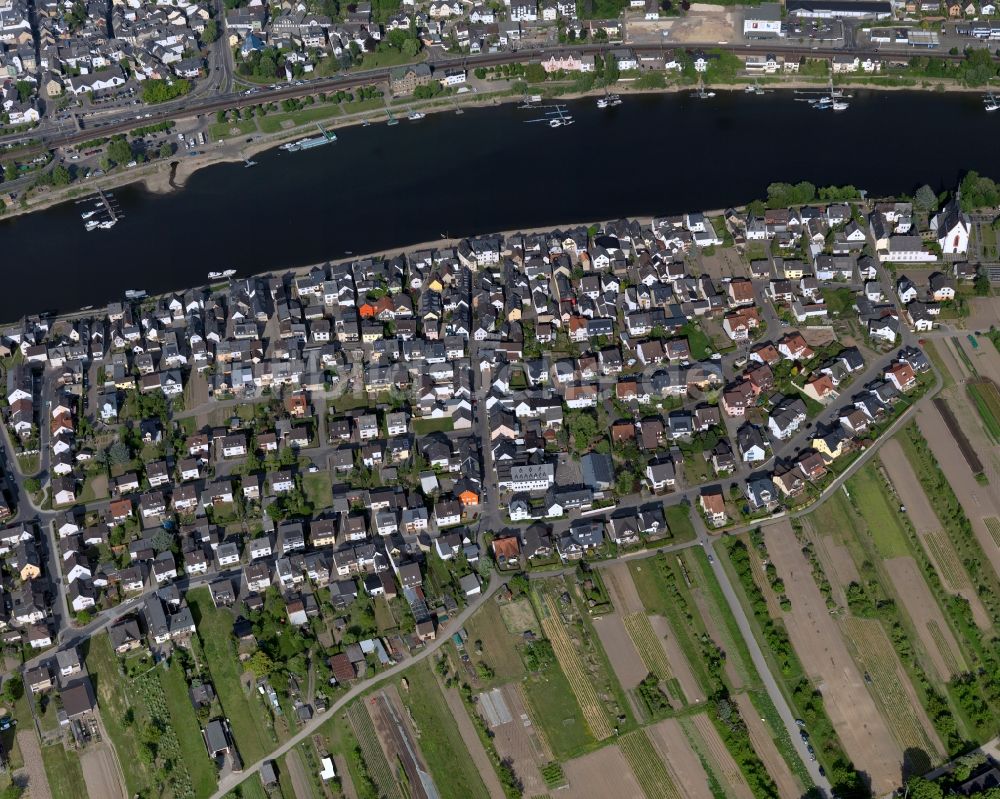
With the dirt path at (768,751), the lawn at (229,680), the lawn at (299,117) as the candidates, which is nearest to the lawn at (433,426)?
the lawn at (229,680)

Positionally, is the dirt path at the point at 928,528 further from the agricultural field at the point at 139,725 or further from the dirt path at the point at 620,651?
the agricultural field at the point at 139,725

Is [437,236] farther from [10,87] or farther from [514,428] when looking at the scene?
[10,87]

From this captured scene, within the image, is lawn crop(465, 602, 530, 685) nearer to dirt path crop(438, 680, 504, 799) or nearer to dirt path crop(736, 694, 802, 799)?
dirt path crop(438, 680, 504, 799)

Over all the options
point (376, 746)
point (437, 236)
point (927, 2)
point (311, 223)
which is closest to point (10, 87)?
point (311, 223)

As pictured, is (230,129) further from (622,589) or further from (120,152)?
(622,589)

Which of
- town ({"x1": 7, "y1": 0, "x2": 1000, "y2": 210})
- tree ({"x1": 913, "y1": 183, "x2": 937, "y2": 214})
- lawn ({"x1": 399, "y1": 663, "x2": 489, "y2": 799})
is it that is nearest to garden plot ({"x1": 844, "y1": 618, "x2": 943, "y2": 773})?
lawn ({"x1": 399, "y1": 663, "x2": 489, "y2": 799})

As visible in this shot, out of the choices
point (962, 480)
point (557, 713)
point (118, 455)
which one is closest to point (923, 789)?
point (557, 713)
